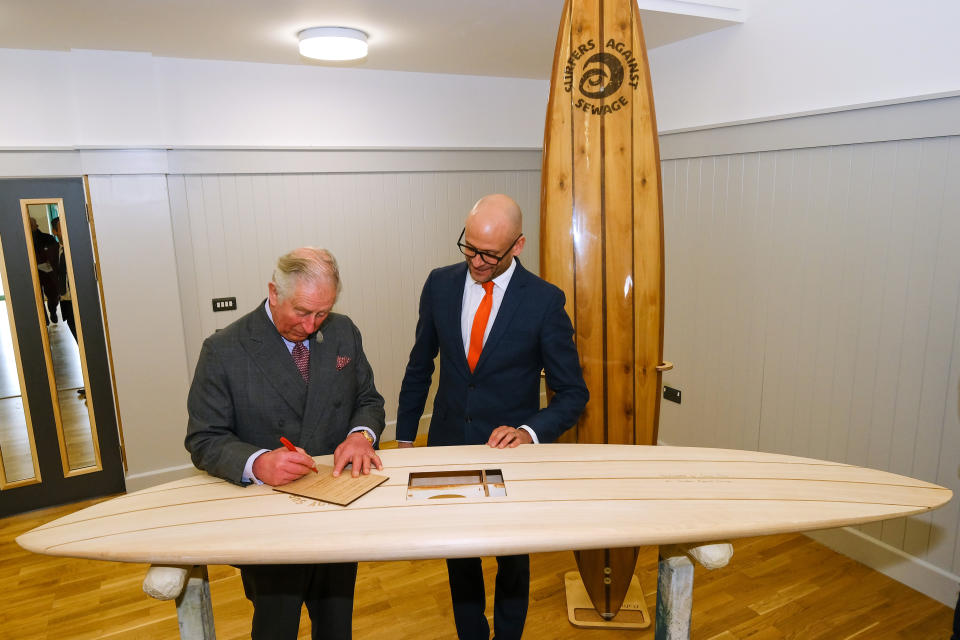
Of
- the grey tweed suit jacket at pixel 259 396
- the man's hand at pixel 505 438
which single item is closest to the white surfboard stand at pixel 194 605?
the grey tweed suit jacket at pixel 259 396

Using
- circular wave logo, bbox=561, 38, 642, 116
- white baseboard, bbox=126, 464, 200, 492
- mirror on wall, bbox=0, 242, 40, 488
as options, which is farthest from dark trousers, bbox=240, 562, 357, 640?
mirror on wall, bbox=0, 242, 40, 488

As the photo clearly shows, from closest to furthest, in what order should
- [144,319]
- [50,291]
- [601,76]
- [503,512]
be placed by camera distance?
[503,512] < [601,76] < [50,291] < [144,319]

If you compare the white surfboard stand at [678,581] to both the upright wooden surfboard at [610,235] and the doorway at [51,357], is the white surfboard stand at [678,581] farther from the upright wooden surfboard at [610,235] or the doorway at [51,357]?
the doorway at [51,357]

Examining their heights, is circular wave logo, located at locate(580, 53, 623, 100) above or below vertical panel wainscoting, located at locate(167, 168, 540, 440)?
above

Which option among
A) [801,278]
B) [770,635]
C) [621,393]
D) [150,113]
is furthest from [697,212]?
[150,113]

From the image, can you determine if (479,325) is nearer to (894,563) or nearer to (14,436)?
(894,563)

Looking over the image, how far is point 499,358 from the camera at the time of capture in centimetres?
193

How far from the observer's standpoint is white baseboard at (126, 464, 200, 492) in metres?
3.55

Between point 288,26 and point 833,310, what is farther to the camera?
point 288,26

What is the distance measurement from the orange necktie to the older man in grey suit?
1.38 ft

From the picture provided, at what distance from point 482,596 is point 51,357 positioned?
282cm

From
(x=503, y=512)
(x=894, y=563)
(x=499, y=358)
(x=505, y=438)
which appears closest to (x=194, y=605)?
(x=503, y=512)

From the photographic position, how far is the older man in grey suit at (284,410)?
155cm

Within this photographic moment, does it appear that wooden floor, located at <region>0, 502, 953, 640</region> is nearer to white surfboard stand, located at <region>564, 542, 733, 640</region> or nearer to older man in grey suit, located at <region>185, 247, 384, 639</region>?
white surfboard stand, located at <region>564, 542, 733, 640</region>
